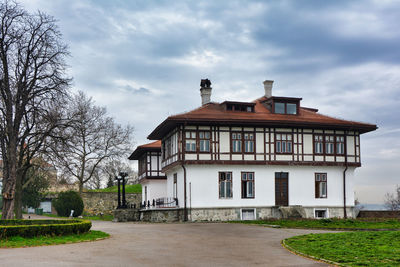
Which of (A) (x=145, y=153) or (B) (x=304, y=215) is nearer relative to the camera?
(B) (x=304, y=215)

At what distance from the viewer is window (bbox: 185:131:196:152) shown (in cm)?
3409

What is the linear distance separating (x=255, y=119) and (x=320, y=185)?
24.3 ft

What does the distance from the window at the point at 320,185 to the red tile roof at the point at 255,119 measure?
3.65 metres

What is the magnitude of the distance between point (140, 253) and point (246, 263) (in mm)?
3626

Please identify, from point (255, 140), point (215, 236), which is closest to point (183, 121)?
point (255, 140)

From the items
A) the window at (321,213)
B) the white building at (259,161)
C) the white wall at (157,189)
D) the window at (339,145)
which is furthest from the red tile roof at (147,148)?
the window at (339,145)

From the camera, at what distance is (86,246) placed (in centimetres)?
1709

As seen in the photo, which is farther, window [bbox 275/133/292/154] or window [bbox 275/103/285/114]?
window [bbox 275/103/285/114]

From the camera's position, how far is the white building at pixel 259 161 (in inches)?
1346

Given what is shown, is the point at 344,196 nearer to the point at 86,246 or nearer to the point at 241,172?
the point at 241,172

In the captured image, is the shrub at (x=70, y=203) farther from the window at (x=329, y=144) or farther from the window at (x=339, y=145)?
the window at (x=339, y=145)

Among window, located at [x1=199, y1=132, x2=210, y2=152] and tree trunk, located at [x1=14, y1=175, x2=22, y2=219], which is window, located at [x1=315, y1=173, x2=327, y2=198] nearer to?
window, located at [x1=199, y1=132, x2=210, y2=152]

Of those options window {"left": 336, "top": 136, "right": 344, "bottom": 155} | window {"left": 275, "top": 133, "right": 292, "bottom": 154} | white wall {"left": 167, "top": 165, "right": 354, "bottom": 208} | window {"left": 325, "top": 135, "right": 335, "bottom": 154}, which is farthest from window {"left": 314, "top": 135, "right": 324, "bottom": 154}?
window {"left": 275, "top": 133, "right": 292, "bottom": 154}

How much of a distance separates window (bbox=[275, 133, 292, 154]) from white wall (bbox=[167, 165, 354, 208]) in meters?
1.17
